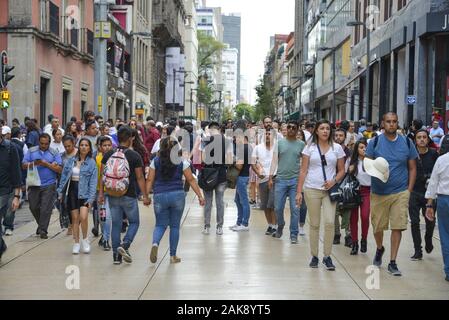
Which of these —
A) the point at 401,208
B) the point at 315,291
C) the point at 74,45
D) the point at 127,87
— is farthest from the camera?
the point at 127,87

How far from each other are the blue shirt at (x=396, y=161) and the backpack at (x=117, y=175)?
3.01m

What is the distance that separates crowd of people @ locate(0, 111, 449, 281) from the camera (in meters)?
8.71

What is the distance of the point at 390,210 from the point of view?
8773 millimetres

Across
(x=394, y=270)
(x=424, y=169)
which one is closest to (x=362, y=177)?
(x=424, y=169)

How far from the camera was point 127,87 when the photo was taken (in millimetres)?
45594

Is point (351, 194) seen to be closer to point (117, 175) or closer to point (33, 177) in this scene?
point (117, 175)

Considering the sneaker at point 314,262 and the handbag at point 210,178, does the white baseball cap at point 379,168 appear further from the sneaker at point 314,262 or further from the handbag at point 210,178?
the handbag at point 210,178

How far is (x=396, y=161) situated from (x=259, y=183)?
4122 millimetres

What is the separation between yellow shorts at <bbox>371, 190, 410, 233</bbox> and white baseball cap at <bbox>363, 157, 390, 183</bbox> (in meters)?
0.32

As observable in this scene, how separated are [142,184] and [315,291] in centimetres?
265

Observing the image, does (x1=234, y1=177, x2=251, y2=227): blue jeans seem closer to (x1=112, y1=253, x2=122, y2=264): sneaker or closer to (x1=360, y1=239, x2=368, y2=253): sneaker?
(x1=360, y1=239, x2=368, y2=253): sneaker
